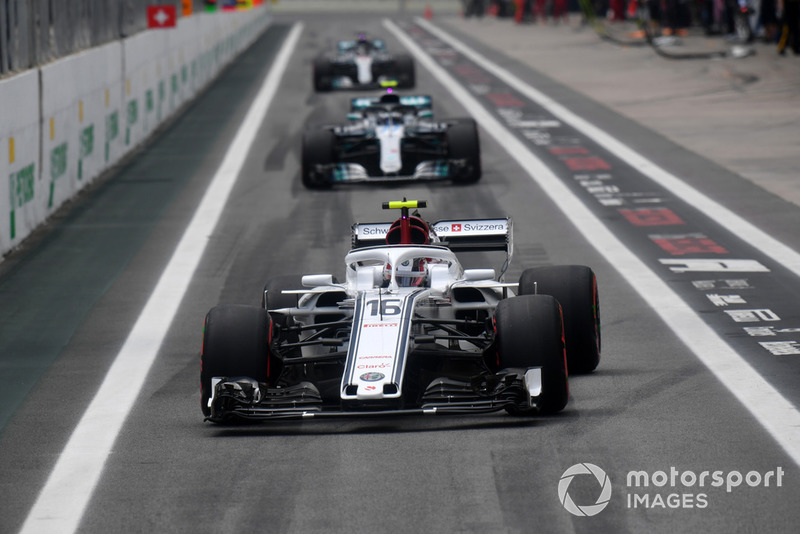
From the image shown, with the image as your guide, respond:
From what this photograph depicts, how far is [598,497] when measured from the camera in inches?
277

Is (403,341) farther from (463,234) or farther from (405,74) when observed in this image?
(405,74)

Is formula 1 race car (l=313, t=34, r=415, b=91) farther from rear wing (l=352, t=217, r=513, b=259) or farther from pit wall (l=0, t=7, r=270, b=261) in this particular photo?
rear wing (l=352, t=217, r=513, b=259)

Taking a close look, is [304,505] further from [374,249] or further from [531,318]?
[374,249]

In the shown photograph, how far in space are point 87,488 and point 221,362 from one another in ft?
4.43

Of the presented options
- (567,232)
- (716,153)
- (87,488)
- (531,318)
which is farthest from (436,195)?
A: (87,488)

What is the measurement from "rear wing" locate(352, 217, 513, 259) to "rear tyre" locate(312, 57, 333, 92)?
23.7 metres

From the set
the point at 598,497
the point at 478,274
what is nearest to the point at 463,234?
the point at 478,274

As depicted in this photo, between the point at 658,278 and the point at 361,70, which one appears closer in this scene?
the point at 658,278

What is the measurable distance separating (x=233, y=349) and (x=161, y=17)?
21260 mm

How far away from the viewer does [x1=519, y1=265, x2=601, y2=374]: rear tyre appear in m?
9.51

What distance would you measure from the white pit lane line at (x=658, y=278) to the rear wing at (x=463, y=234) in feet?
4.62

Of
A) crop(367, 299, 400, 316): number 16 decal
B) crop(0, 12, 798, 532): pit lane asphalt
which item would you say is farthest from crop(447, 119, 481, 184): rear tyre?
crop(367, 299, 400, 316): number 16 decal

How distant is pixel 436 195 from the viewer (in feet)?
60.4

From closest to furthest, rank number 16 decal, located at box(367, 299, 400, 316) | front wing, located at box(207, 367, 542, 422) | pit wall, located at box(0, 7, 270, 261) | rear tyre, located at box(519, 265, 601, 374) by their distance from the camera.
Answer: front wing, located at box(207, 367, 542, 422)
number 16 decal, located at box(367, 299, 400, 316)
rear tyre, located at box(519, 265, 601, 374)
pit wall, located at box(0, 7, 270, 261)
